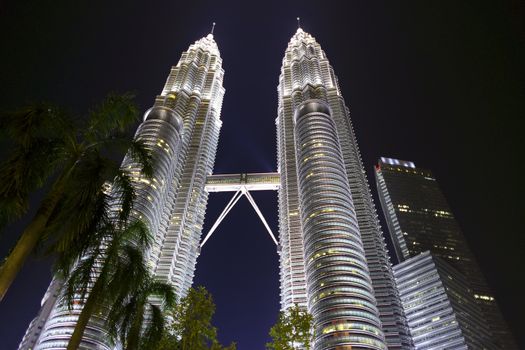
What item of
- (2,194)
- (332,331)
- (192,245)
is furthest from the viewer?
(192,245)

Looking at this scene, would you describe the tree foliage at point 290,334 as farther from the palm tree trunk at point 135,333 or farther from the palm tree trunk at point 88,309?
the palm tree trunk at point 88,309

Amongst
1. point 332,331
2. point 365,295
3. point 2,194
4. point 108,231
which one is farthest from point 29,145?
point 365,295

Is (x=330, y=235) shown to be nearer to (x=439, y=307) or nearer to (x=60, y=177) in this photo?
(x=439, y=307)

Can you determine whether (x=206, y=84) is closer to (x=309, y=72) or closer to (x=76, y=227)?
(x=309, y=72)

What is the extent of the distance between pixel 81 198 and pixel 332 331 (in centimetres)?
9783

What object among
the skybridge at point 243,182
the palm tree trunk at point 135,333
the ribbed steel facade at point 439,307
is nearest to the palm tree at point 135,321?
the palm tree trunk at point 135,333

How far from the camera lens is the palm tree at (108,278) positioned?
55.2 ft

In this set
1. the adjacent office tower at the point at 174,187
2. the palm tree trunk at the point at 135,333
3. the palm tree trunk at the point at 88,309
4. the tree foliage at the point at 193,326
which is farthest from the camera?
the adjacent office tower at the point at 174,187

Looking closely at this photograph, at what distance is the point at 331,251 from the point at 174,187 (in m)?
67.4

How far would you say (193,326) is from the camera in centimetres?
2572

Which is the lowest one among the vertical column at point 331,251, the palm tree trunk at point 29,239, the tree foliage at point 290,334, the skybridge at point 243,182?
the palm tree trunk at point 29,239

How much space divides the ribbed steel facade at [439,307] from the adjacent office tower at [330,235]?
39.8 meters

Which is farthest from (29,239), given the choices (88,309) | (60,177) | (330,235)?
(330,235)

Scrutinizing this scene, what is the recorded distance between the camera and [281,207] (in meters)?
153
